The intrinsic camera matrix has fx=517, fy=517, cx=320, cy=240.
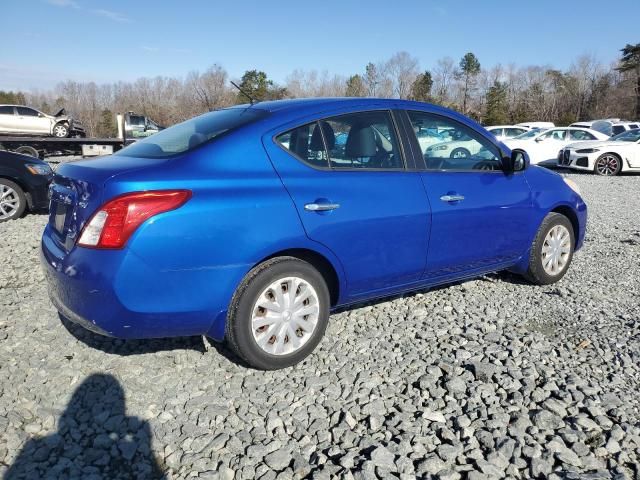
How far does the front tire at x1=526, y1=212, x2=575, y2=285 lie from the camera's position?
15.0 feet

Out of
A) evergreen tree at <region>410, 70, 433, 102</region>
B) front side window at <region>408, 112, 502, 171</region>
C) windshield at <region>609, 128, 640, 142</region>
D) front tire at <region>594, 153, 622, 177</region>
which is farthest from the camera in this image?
evergreen tree at <region>410, 70, 433, 102</region>

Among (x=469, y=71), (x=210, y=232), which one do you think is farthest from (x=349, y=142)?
(x=469, y=71)

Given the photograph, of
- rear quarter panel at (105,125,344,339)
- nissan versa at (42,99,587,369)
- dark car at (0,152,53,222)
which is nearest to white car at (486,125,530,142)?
dark car at (0,152,53,222)

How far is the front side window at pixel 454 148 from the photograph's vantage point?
151 inches

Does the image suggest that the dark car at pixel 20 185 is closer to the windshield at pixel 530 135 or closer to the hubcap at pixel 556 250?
the hubcap at pixel 556 250

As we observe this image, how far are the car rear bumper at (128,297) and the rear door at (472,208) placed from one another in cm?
Result: 172

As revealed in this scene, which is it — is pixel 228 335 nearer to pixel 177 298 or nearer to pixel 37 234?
pixel 177 298

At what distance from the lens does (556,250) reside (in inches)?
187

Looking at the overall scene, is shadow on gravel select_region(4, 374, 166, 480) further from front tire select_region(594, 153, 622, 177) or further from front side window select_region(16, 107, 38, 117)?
front side window select_region(16, 107, 38, 117)

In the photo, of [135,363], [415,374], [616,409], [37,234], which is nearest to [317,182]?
[415,374]

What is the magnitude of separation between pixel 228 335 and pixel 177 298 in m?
0.42

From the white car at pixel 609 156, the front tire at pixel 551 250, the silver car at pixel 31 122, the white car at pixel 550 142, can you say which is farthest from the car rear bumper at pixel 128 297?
the silver car at pixel 31 122

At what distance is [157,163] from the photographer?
2898mm

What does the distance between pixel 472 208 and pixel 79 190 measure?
8.81ft
